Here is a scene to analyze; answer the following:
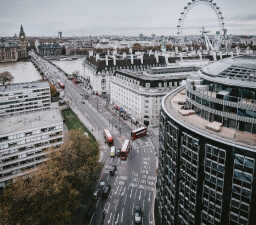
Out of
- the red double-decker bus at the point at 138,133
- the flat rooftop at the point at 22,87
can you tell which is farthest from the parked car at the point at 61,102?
the red double-decker bus at the point at 138,133

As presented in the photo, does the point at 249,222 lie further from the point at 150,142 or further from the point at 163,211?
the point at 150,142

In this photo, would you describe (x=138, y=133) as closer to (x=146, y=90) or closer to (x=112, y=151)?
(x=112, y=151)

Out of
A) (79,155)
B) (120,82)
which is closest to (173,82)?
(120,82)

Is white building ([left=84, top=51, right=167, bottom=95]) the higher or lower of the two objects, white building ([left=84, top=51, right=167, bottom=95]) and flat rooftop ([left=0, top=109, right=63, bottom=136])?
the higher

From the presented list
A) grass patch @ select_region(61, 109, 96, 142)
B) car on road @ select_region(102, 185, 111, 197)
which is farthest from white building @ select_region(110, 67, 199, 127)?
car on road @ select_region(102, 185, 111, 197)

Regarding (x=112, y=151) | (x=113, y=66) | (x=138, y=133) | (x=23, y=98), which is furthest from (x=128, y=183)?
(x=113, y=66)

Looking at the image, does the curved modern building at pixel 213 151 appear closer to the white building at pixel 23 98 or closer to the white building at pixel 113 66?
the white building at pixel 23 98

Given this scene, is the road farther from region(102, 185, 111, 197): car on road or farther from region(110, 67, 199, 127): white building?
region(110, 67, 199, 127): white building
